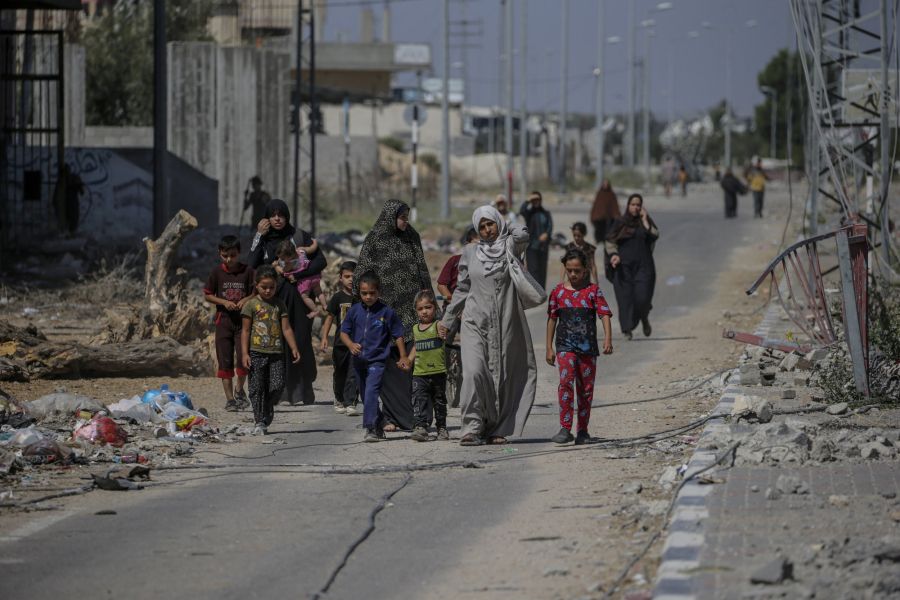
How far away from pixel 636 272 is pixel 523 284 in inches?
242

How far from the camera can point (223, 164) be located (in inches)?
1032

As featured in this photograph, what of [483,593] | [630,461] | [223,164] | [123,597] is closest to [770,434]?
[630,461]

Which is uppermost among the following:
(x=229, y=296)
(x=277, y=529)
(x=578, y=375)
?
(x=229, y=296)

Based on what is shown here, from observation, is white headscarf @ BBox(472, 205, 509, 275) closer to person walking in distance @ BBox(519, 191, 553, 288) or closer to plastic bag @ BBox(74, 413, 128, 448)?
plastic bag @ BBox(74, 413, 128, 448)

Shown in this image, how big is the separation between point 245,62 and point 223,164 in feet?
8.23

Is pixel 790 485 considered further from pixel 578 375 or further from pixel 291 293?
pixel 291 293

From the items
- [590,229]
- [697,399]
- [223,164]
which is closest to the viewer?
[697,399]

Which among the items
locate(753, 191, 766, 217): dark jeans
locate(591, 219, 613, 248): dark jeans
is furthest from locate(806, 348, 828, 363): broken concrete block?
locate(753, 191, 766, 217): dark jeans

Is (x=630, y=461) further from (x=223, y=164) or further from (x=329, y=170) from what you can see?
(x=329, y=170)

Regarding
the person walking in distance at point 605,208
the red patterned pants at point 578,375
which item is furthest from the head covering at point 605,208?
the red patterned pants at point 578,375

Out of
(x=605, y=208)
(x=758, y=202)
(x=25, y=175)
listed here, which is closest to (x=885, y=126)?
(x=605, y=208)

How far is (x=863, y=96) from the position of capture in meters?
15.2

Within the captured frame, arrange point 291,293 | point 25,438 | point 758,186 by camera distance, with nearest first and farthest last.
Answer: point 25,438 < point 291,293 < point 758,186

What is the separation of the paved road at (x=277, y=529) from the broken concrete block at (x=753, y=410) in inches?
54.0
